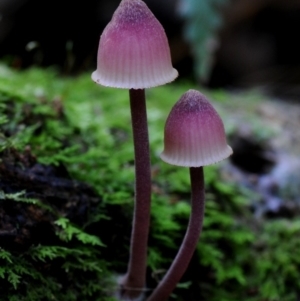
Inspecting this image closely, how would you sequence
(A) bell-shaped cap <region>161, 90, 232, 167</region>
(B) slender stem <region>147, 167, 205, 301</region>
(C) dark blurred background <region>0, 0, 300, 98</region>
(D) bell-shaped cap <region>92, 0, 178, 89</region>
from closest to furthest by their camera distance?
(D) bell-shaped cap <region>92, 0, 178, 89</region>
(A) bell-shaped cap <region>161, 90, 232, 167</region>
(B) slender stem <region>147, 167, 205, 301</region>
(C) dark blurred background <region>0, 0, 300, 98</region>

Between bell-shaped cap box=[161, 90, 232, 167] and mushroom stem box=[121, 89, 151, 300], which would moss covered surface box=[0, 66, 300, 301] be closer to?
mushroom stem box=[121, 89, 151, 300]

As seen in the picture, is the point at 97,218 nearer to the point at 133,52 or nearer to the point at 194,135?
the point at 194,135

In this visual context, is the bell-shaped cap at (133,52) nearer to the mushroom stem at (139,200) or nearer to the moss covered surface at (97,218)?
the mushroom stem at (139,200)

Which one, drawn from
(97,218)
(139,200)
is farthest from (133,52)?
(97,218)

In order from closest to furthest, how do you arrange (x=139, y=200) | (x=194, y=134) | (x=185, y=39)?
(x=194, y=134) < (x=139, y=200) < (x=185, y=39)

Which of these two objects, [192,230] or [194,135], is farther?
[192,230]

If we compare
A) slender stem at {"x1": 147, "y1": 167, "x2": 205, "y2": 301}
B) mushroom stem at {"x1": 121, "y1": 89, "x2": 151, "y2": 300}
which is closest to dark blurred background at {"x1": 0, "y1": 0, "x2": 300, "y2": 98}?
mushroom stem at {"x1": 121, "y1": 89, "x2": 151, "y2": 300}
